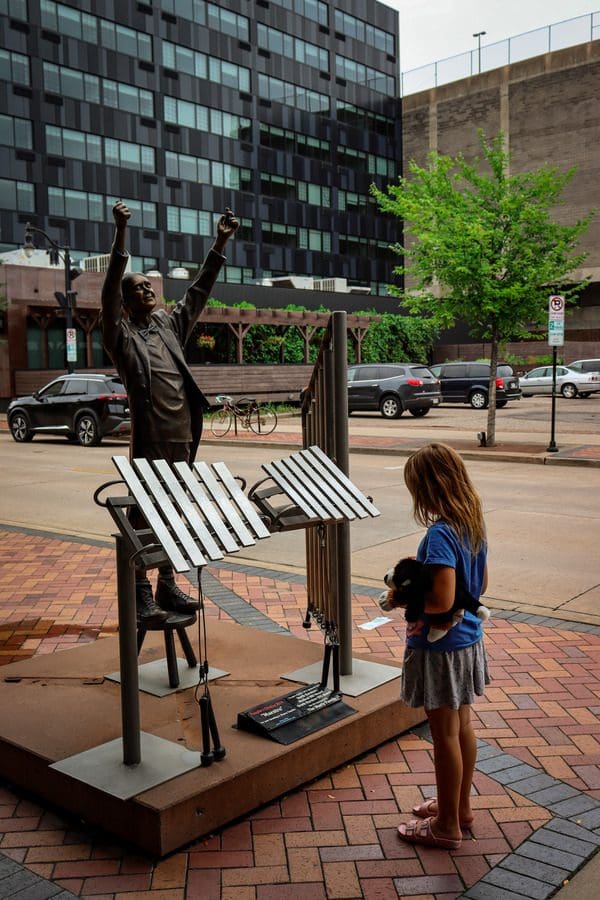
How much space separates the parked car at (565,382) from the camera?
37.2 metres

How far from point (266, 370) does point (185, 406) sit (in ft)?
110

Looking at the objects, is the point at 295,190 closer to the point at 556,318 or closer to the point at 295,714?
the point at 556,318

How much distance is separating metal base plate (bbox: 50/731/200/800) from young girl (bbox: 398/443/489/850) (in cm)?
95

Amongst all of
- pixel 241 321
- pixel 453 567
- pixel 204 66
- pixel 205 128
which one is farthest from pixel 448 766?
pixel 204 66

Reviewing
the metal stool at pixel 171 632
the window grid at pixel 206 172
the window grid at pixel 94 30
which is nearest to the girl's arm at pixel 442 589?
the metal stool at pixel 171 632

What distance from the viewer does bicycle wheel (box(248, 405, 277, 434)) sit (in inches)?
933

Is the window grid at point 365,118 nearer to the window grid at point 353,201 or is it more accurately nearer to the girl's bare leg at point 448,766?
the window grid at point 353,201

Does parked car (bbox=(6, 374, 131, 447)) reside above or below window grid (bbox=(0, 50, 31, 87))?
below

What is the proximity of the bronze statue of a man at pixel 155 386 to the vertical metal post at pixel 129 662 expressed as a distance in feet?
2.78

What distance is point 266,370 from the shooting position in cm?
3778

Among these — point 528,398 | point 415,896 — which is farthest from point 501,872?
point 528,398

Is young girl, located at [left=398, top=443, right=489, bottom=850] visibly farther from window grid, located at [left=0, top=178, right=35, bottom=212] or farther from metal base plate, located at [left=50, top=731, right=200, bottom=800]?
window grid, located at [left=0, top=178, right=35, bottom=212]

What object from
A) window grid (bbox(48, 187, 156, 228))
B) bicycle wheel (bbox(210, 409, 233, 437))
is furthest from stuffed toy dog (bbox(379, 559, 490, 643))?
window grid (bbox(48, 187, 156, 228))

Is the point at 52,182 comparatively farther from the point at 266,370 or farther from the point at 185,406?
the point at 185,406
